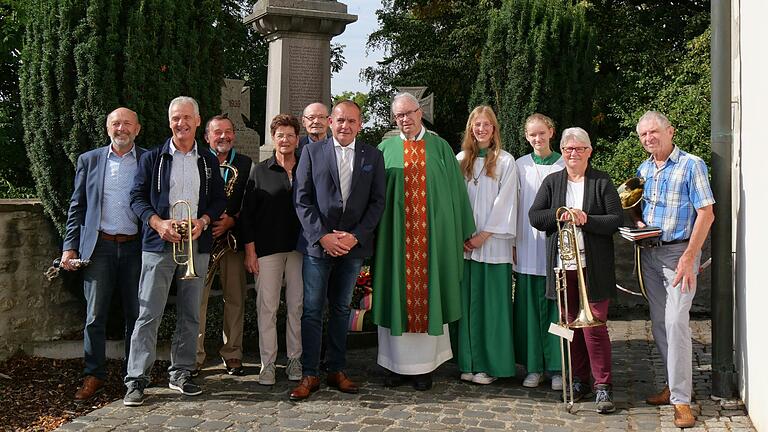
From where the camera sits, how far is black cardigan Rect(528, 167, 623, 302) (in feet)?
17.4

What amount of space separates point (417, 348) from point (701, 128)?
22.9 feet

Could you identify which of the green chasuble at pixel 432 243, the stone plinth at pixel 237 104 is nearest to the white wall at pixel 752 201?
the green chasuble at pixel 432 243

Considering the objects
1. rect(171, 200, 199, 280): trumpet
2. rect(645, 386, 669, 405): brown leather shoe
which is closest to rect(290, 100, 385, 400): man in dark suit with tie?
rect(171, 200, 199, 280): trumpet

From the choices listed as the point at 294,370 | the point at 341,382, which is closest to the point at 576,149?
the point at 341,382

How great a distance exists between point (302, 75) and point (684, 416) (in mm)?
6331

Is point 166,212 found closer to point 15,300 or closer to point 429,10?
point 15,300

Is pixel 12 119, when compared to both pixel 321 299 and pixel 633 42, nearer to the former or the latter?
pixel 321 299

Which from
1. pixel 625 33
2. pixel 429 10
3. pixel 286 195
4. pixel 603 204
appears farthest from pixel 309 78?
pixel 429 10

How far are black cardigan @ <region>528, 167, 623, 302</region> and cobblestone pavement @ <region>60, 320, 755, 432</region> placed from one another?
83 cm

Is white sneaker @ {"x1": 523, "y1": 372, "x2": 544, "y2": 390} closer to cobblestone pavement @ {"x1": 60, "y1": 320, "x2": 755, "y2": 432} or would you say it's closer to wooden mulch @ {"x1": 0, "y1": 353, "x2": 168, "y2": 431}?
cobblestone pavement @ {"x1": 60, "y1": 320, "x2": 755, "y2": 432}

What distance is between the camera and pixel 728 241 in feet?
17.6

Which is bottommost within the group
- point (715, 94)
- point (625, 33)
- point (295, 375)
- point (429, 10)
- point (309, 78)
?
point (295, 375)

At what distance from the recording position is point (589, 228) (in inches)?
209

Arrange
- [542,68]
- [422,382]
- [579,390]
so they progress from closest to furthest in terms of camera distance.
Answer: [579,390] < [422,382] < [542,68]
